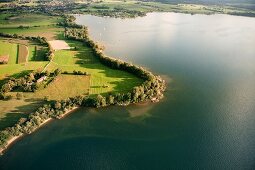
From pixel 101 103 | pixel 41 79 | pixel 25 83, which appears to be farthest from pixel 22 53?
pixel 101 103

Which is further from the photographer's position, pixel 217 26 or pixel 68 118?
pixel 217 26

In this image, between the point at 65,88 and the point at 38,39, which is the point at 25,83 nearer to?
→ the point at 65,88

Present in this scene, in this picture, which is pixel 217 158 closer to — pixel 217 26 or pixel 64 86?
pixel 64 86

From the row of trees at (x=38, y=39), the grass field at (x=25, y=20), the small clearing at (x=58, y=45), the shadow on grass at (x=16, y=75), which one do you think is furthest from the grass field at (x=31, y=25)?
the shadow on grass at (x=16, y=75)

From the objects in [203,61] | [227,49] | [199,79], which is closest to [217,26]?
[227,49]

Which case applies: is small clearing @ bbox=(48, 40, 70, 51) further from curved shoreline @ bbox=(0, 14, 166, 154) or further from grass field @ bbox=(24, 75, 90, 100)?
grass field @ bbox=(24, 75, 90, 100)

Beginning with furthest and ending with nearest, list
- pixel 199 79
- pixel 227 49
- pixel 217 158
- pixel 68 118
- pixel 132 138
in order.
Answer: pixel 227 49 → pixel 199 79 → pixel 68 118 → pixel 132 138 → pixel 217 158

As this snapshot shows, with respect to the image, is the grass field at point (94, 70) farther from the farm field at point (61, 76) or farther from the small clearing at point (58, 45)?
the small clearing at point (58, 45)

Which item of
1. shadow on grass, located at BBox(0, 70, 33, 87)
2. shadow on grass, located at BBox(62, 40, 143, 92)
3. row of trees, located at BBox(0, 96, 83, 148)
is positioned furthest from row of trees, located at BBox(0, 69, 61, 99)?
shadow on grass, located at BBox(62, 40, 143, 92)
